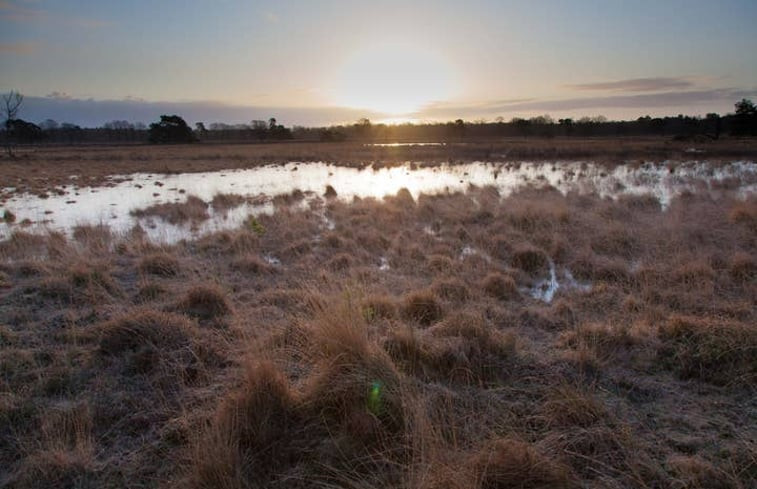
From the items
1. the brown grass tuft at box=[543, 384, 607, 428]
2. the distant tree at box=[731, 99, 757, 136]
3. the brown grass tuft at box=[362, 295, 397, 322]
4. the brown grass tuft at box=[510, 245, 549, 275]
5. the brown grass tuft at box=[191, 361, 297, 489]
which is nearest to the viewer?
the brown grass tuft at box=[191, 361, 297, 489]

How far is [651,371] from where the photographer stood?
4.50m

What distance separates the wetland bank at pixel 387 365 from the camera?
10.5ft

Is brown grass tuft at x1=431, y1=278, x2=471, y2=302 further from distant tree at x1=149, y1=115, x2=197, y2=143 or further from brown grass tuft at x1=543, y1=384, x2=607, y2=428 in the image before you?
distant tree at x1=149, y1=115, x2=197, y2=143

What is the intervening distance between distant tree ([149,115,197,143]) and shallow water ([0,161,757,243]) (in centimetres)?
6516

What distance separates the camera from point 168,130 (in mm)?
89562

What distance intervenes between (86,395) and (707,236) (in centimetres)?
1194

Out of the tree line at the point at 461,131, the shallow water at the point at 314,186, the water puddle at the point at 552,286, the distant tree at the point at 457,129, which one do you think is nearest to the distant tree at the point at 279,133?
the tree line at the point at 461,131

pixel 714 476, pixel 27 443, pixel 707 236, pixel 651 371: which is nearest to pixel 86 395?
pixel 27 443

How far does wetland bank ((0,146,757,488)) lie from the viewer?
126 inches

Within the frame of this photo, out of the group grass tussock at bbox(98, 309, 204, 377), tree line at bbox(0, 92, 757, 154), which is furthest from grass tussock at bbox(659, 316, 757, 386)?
tree line at bbox(0, 92, 757, 154)

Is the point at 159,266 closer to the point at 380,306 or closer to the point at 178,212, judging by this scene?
the point at 380,306

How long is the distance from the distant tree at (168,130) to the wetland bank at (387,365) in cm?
8900

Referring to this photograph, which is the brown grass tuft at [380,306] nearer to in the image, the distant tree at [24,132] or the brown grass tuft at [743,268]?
the brown grass tuft at [743,268]

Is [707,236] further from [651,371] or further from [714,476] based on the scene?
[714,476]
